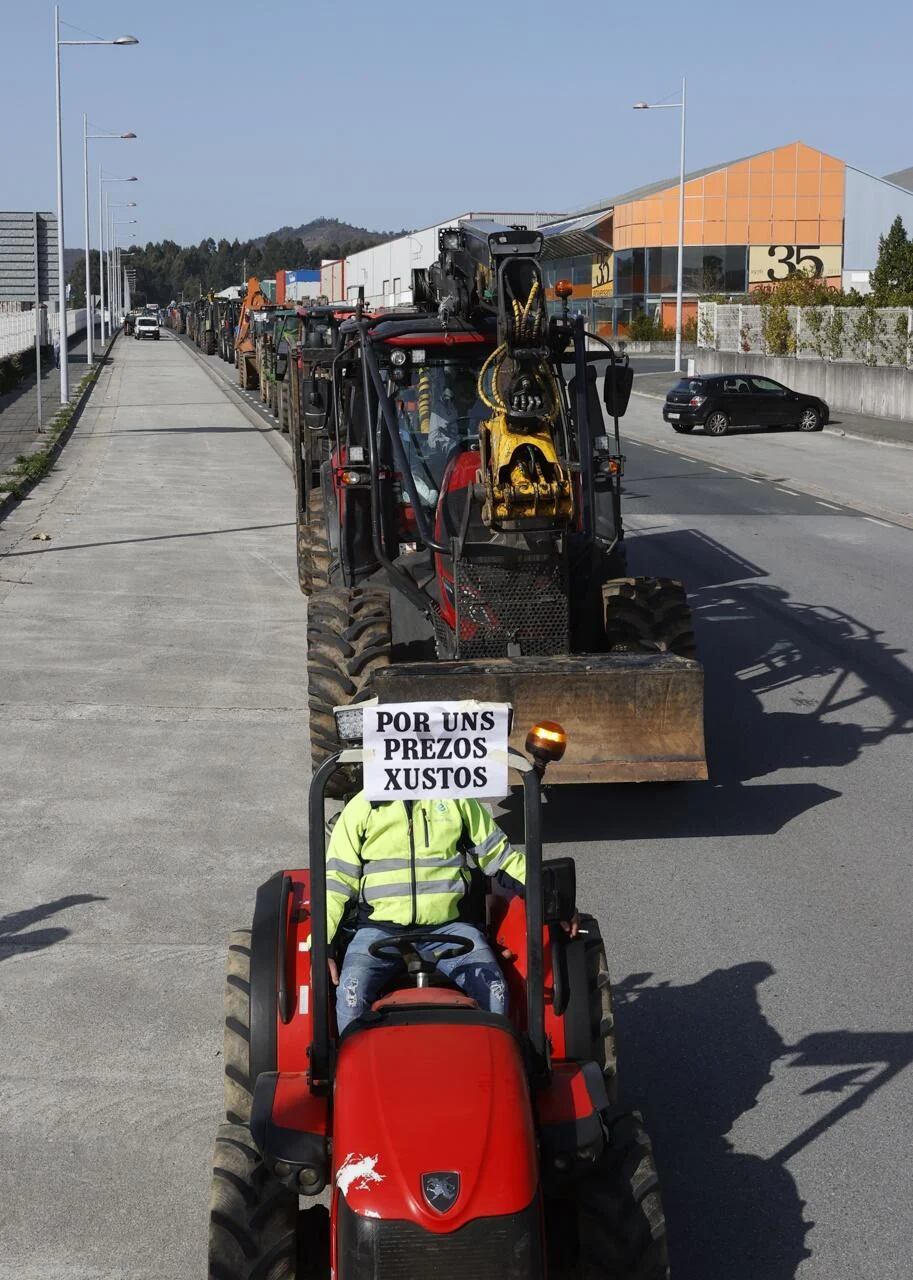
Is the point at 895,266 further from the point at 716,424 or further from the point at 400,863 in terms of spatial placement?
the point at 400,863

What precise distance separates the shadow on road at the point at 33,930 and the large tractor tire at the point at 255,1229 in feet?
11.5

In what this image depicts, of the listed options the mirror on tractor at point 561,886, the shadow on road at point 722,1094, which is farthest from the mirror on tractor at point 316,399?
the mirror on tractor at point 561,886

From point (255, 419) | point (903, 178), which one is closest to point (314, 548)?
point (255, 419)

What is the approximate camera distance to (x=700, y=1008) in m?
7.32

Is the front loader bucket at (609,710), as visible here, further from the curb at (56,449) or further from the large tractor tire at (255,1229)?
the curb at (56,449)

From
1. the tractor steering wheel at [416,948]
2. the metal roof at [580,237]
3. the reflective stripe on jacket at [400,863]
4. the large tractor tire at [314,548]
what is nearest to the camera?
the tractor steering wheel at [416,948]

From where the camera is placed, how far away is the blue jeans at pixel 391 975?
4.88 m

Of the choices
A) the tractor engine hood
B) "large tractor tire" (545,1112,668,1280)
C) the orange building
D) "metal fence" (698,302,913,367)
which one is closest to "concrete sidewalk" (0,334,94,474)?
"metal fence" (698,302,913,367)

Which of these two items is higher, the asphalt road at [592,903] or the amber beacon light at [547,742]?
the amber beacon light at [547,742]

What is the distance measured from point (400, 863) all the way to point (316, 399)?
931cm

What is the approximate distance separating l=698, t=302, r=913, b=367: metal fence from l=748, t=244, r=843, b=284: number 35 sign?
86.6 ft

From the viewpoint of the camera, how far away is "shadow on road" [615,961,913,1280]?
545cm

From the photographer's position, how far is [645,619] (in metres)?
10.7

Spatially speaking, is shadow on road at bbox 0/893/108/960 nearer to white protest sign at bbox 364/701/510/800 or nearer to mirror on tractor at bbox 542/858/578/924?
mirror on tractor at bbox 542/858/578/924
